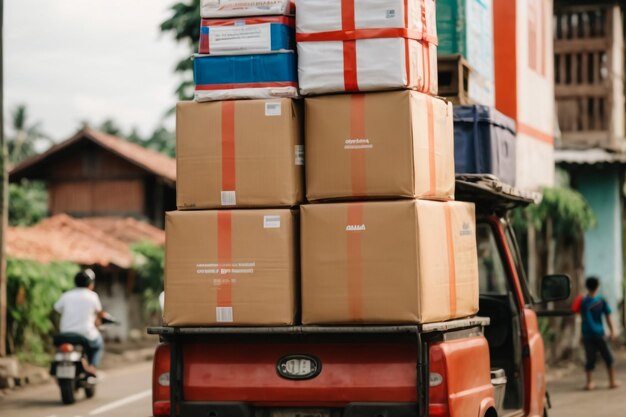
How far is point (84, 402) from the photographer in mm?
15016

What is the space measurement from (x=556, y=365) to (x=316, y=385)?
41.0ft

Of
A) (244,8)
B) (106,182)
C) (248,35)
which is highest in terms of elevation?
(106,182)

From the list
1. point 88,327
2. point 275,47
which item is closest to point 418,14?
point 275,47

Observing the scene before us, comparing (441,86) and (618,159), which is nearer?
(441,86)

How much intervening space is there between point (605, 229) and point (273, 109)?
50.0 feet

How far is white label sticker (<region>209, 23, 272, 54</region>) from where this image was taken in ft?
22.7

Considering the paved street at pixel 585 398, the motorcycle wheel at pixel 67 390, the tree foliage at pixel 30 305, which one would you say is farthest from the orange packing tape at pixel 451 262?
the tree foliage at pixel 30 305

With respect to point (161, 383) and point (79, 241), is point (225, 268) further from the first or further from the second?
point (79, 241)

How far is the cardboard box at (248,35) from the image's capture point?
22.7 ft

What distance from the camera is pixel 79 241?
1051 inches

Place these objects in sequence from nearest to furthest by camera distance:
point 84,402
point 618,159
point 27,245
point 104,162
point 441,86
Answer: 1. point 441,86
2. point 84,402
3. point 618,159
4. point 27,245
5. point 104,162

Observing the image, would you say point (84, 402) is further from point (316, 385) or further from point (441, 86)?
point (316, 385)

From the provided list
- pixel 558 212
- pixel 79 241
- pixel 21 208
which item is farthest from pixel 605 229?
pixel 21 208

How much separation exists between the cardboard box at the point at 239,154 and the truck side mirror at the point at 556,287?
107 inches
